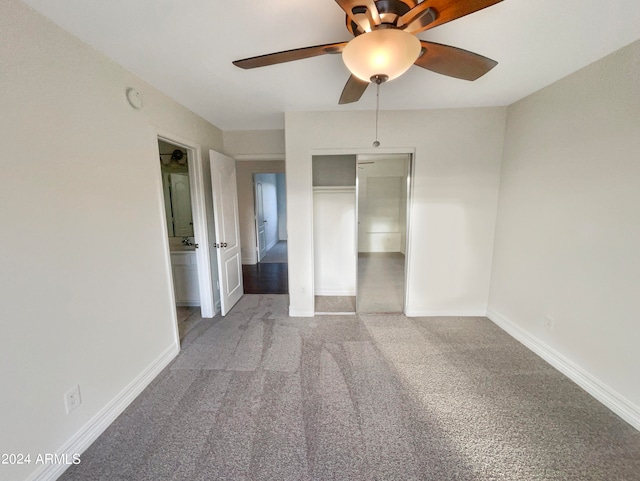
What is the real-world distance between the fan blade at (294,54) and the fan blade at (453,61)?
1.33 feet

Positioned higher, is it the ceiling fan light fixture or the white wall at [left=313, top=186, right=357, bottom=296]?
the ceiling fan light fixture

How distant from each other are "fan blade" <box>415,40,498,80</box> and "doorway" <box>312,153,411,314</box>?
1.51 m

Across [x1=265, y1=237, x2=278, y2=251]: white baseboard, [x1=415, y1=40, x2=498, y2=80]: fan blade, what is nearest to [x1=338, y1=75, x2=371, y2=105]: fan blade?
[x1=415, y1=40, x2=498, y2=80]: fan blade

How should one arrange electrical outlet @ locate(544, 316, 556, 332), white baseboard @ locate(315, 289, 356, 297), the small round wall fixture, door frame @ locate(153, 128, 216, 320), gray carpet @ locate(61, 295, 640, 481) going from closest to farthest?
gray carpet @ locate(61, 295, 640, 481)
the small round wall fixture
electrical outlet @ locate(544, 316, 556, 332)
door frame @ locate(153, 128, 216, 320)
white baseboard @ locate(315, 289, 356, 297)

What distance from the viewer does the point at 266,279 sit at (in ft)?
15.0

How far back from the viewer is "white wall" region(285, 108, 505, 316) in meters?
2.71

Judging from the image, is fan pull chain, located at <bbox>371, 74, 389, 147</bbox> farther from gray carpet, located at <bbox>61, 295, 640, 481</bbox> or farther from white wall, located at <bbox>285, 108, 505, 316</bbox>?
gray carpet, located at <bbox>61, 295, 640, 481</bbox>

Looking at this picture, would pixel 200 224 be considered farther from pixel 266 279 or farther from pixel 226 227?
pixel 266 279

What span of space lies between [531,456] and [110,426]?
2.50 meters

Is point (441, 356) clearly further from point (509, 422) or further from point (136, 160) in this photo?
point (136, 160)

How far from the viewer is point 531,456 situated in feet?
4.49

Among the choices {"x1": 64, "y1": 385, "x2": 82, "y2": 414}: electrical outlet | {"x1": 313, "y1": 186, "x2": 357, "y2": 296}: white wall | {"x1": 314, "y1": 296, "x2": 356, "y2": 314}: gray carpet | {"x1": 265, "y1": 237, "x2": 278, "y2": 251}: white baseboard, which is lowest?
{"x1": 314, "y1": 296, "x2": 356, "y2": 314}: gray carpet

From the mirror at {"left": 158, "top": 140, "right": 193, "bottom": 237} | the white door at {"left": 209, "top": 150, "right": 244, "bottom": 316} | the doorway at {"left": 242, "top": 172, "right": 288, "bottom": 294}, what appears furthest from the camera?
the doorway at {"left": 242, "top": 172, "right": 288, "bottom": 294}

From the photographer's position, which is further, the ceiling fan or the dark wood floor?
the dark wood floor
